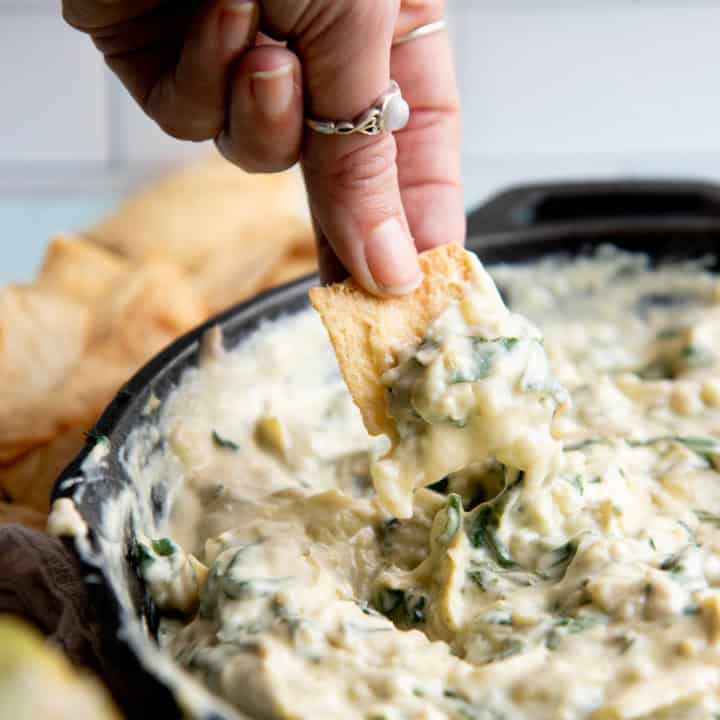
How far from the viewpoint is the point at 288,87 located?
1403mm

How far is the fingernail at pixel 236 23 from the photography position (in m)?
1.37

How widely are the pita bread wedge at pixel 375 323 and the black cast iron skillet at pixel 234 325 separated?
0.93ft

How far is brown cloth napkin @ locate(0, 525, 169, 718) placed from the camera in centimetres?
123

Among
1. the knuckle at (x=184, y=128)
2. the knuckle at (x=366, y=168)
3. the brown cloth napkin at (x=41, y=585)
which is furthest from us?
the knuckle at (x=184, y=128)

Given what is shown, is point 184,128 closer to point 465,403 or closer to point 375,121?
point 375,121

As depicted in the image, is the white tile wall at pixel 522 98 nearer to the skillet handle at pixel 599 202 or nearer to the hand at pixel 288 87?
the skillet handle at pixel 599 202

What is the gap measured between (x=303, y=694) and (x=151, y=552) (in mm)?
333

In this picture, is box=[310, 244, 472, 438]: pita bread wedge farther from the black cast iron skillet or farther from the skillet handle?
the skillet handle

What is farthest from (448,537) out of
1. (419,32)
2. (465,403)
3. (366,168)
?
(419,32)

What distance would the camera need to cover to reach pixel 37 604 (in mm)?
1410

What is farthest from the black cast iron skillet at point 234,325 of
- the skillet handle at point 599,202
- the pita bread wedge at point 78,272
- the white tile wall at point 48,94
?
the white tile wall at point 48,94

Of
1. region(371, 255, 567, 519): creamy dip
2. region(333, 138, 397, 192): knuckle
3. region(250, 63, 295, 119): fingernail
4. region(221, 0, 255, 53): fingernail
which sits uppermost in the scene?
region(221, 0, 255, 53): fingernail

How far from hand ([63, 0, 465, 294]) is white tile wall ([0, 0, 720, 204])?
7.83 ft

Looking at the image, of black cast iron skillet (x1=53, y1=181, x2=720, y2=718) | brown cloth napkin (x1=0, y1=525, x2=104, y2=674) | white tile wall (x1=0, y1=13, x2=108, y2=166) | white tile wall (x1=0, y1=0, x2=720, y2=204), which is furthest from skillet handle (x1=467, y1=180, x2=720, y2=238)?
white tile wall (x1=0, y1=13, x2=108, y2=166)
